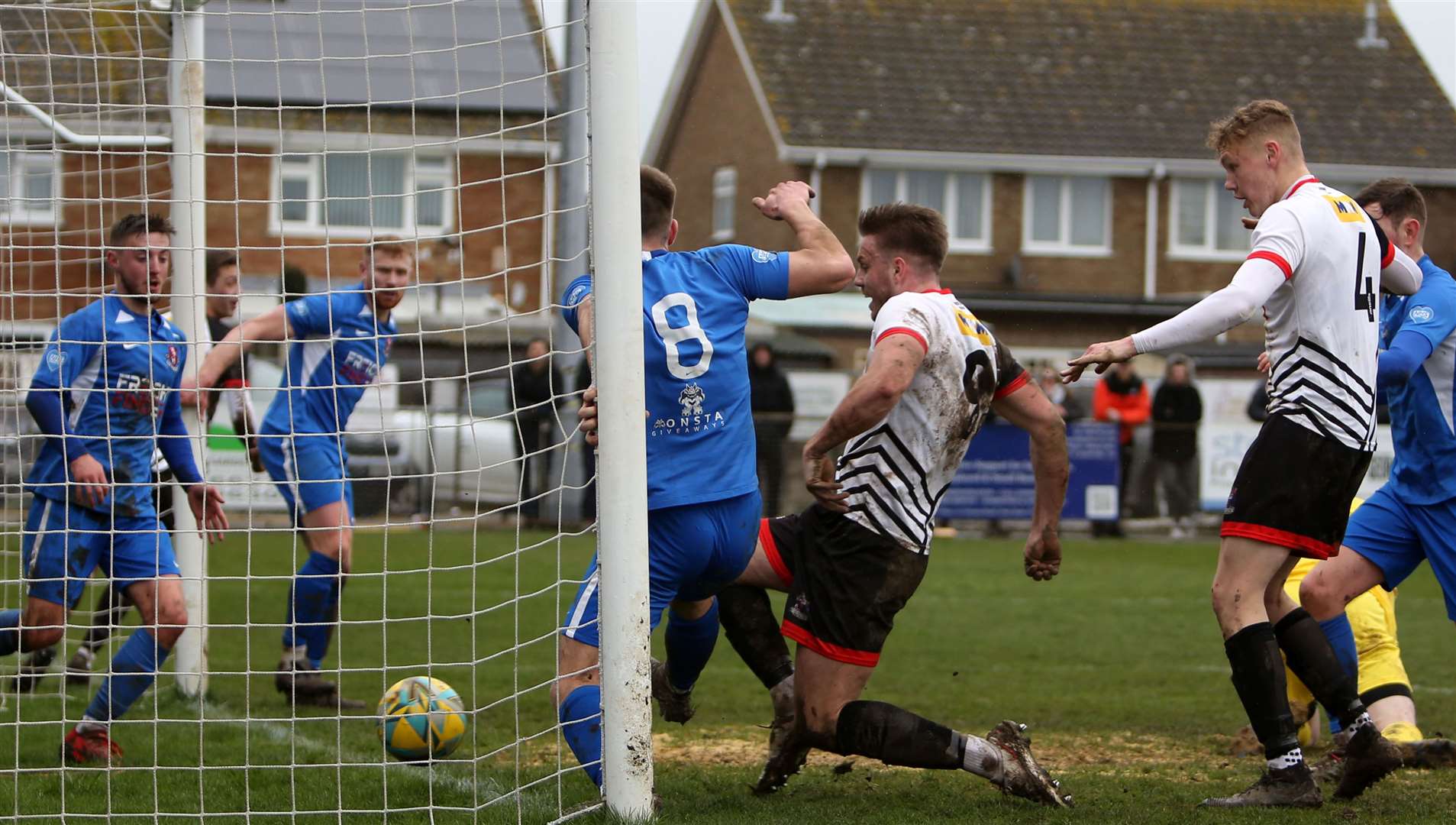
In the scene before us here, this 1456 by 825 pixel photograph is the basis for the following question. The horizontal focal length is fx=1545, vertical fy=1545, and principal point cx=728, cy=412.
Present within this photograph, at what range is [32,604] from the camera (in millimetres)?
6445

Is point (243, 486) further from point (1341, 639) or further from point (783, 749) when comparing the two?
point (1341, 639)

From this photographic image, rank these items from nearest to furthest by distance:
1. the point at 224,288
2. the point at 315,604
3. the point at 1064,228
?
1. the point at 315,604
2. the point at 224,288
3. the point at 1064,228

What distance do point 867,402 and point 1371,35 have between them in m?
36.8

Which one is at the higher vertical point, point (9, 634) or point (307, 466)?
point (307, 466)

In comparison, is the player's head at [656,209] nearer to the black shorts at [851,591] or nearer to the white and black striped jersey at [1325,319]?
the black shorts at [851,591]

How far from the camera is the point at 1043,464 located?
5.41 m

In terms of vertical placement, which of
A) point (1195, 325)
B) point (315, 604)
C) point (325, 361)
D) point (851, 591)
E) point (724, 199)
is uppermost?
point (724, 199)

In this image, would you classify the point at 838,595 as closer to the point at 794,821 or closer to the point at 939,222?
the point at 794,821

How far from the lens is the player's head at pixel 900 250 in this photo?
5250 millimetres

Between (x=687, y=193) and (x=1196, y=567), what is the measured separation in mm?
24816

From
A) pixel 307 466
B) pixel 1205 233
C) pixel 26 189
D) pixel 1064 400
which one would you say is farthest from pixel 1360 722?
pixel 1205 233

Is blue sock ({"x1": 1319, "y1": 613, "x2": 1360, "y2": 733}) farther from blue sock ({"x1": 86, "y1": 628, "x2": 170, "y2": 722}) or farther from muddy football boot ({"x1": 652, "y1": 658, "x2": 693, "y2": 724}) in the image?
blue sock ({"x1": 86, "y1": 628, "x2": 170, "y2": 722})

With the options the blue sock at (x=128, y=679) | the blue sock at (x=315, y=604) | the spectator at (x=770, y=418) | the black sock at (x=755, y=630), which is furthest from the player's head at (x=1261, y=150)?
the spectator at (x=770, y=418)

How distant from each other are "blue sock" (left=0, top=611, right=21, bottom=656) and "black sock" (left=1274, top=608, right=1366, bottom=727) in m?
5.19
